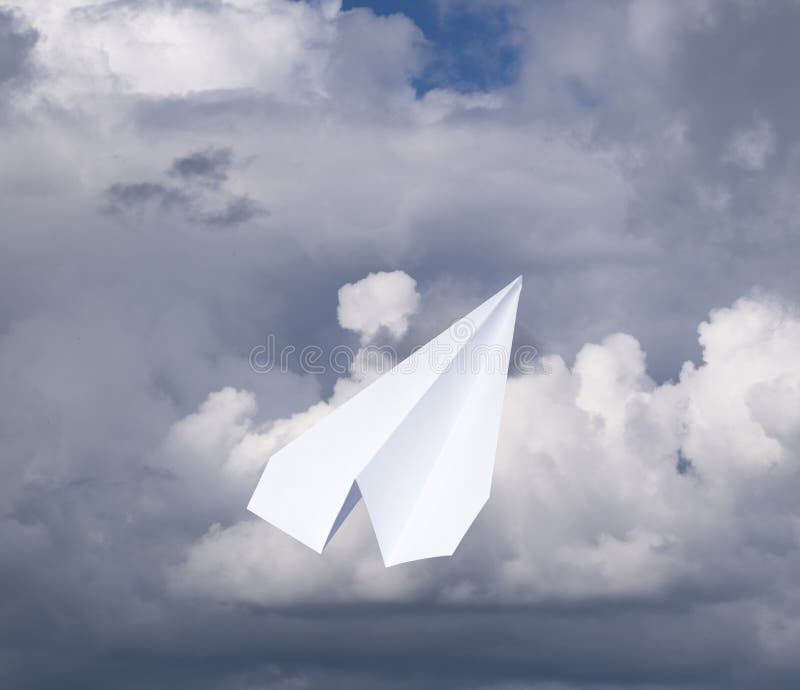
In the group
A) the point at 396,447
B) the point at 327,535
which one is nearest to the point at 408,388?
the point at 396,447

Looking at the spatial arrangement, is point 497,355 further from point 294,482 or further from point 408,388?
point 294,482

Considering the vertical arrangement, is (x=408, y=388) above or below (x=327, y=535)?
above

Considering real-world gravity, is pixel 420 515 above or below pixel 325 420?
below

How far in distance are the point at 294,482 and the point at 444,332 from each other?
1109 centimetres

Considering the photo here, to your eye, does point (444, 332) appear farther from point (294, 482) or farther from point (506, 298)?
point (294, 482)

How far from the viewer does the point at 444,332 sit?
82625mm

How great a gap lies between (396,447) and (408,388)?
129 inches

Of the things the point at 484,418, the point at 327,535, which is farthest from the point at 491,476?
the point at 327,535

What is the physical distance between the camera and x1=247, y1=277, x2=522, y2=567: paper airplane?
79.8 m

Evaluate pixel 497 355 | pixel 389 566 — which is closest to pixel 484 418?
pixel 497 355

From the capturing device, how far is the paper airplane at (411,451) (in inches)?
3142

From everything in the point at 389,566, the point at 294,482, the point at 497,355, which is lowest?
the point at 389,566

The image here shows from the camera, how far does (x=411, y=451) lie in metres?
81.7

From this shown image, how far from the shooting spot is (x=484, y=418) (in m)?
81.9
